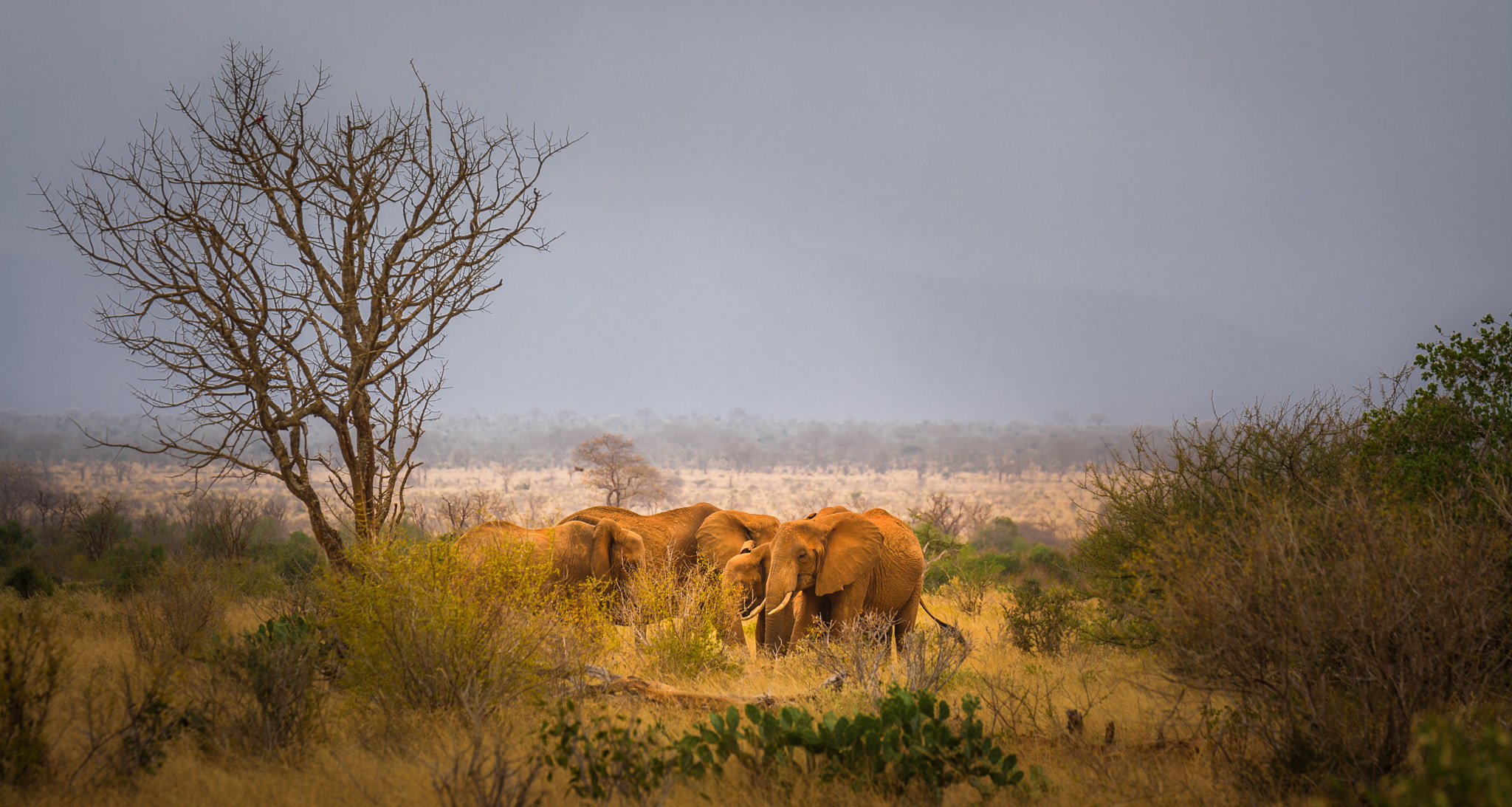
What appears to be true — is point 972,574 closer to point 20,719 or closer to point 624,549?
point 624,549

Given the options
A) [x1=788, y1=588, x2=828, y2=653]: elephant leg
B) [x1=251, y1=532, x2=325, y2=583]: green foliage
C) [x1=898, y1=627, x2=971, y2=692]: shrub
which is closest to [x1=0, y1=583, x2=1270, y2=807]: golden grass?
[x1=898, y1=627, x2=971, y2=692]: shrub

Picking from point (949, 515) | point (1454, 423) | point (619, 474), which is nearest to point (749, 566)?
point (1454, 423)

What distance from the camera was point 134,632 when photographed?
9.27 meters


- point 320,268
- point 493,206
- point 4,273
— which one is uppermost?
point 4,273

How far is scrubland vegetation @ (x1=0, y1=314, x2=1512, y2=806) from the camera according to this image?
4.72 meters

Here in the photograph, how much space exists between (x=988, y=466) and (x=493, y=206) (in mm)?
72258

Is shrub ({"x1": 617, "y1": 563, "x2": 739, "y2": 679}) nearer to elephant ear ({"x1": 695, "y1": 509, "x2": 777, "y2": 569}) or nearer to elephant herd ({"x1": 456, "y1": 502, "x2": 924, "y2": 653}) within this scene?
elephant herd ({"x1": 456, "y1": 502, "x2": 924, "y2": 653})

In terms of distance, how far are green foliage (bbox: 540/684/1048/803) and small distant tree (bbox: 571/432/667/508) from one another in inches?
1098

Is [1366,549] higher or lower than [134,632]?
higher

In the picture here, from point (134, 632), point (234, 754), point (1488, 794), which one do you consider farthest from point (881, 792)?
point (134, 632)

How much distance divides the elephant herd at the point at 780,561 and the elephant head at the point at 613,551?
1 cm

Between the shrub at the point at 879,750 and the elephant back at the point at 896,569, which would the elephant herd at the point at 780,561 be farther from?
the shrub at the point at 879,750

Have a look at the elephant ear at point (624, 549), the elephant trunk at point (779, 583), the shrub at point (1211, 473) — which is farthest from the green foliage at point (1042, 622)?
the elephant ear at point (624, 549)

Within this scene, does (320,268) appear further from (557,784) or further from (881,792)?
(881,792)
